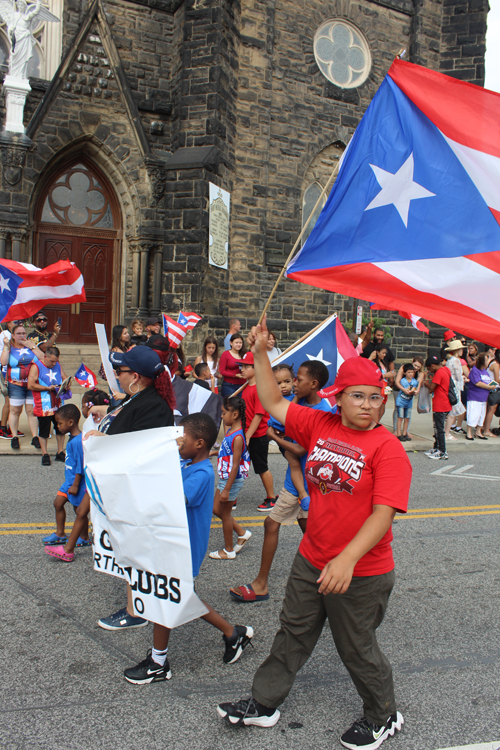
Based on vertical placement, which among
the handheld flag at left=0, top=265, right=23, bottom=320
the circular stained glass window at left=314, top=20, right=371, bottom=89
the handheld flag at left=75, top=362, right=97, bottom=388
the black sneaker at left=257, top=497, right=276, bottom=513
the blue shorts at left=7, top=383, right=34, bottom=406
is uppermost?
the circular stained glass window at left=314, top=20, right=371, bottom=89

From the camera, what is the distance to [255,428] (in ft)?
18.8

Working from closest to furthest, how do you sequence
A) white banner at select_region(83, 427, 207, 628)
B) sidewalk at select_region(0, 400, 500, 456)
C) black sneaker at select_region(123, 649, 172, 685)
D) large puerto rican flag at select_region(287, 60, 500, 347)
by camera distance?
white banner at select_region(83, 427, 207, 628)
black sneaker at select_region(123, 649, 172, 685)
large puerto rican flag at select_region(287, 60, 500, 347)
sidewalk at select_region(0, 400, 500, 456)

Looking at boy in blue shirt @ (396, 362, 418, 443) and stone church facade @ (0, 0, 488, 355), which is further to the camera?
stone church facade @ (0, 0, 488, 355)

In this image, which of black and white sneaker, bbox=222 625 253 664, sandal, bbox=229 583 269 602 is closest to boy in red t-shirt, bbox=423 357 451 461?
sandal, bbox=229 583 269 602

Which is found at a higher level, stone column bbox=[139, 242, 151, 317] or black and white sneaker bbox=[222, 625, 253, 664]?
stone column bbox=[139, 242, 151, 317]

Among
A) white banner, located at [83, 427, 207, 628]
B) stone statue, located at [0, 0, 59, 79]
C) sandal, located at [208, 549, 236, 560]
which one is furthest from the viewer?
stone statue, located at [0, 0, 59, 79]

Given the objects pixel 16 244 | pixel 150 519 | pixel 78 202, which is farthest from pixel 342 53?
pixel 150 519

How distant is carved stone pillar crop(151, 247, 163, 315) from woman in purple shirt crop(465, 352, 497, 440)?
8372 millimetres

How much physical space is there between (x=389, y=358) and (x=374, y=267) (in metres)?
9.33

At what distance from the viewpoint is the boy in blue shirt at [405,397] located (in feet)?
35.6

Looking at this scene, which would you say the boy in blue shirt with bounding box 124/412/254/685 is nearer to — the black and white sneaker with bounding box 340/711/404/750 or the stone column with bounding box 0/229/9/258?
the black and white sneaker with bounding box 340/711/404/750

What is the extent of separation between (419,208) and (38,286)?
5034 mm

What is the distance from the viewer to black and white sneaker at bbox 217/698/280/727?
9.02 ft

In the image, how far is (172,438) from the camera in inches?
117
